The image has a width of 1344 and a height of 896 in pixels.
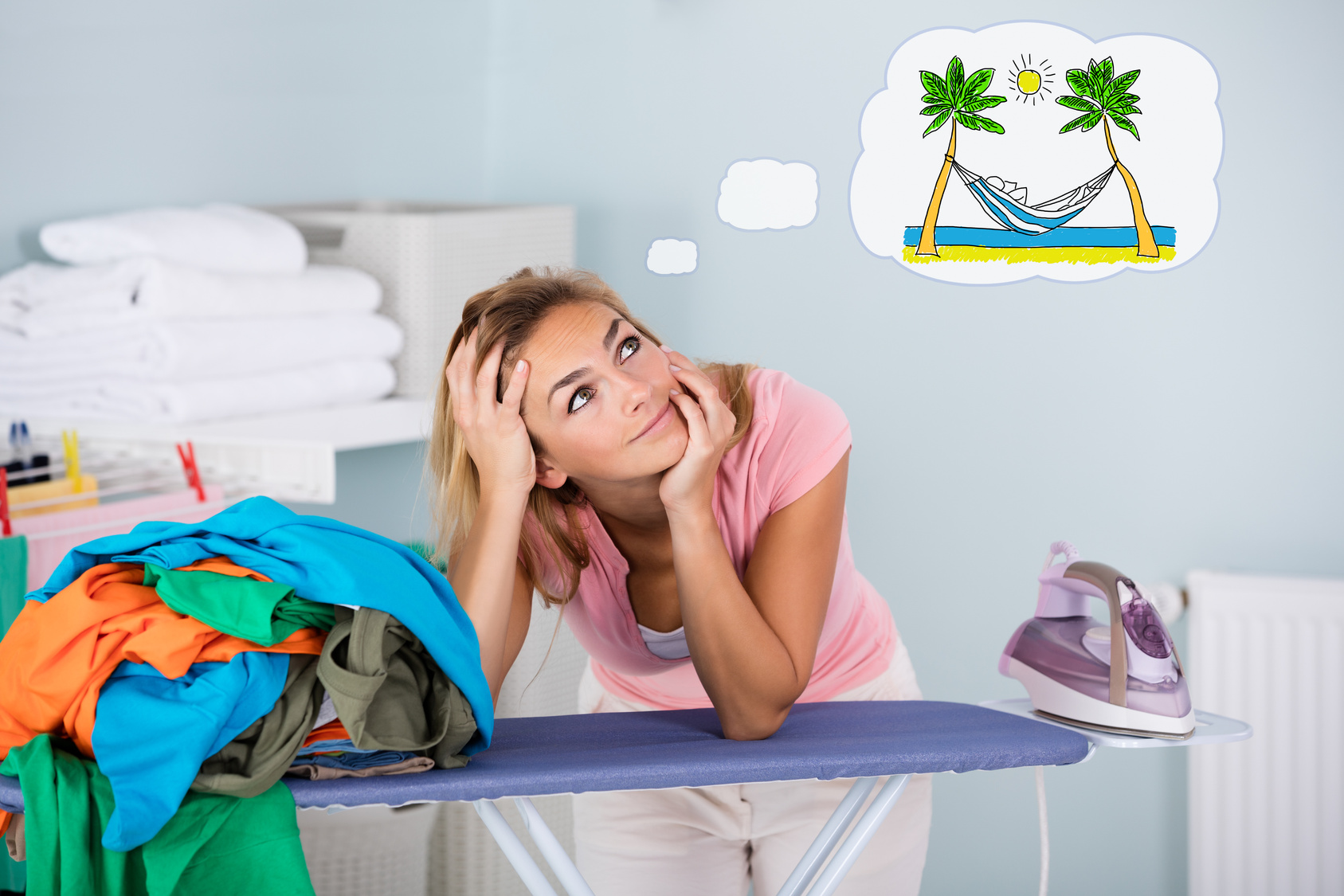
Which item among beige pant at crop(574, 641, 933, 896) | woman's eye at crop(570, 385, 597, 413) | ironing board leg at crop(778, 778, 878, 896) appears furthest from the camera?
beige pant at crop(574, 641, 933, 896)

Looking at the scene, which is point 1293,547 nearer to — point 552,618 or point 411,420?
point 552,618

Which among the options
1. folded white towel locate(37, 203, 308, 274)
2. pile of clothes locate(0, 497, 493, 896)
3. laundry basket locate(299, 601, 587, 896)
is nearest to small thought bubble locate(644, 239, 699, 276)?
laundry basket locate(299, 601, 587, 896)

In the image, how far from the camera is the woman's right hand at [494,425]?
1207 mm

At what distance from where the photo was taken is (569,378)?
120 centimetres

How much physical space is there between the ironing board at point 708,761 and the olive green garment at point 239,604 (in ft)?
0.40

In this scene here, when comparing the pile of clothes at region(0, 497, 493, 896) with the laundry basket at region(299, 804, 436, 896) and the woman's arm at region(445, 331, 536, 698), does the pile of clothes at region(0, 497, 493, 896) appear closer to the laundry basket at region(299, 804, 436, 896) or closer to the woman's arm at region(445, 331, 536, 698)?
the woman's arm at region(445, 331, 536, 698)

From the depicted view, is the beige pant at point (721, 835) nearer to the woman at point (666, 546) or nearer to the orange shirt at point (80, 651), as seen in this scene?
the woman at point (666, 546)

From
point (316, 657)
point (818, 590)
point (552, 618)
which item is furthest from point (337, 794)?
point (552, 618)

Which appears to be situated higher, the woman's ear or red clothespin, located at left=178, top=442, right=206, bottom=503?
the woman's ear

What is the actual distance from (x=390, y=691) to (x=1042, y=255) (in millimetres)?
1470

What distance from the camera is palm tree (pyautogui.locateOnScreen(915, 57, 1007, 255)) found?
6.58 ft

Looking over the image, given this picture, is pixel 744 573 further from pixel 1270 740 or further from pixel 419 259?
pixel 1270 740

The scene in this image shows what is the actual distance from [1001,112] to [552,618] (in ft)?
3.80

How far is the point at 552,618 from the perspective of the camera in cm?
212
